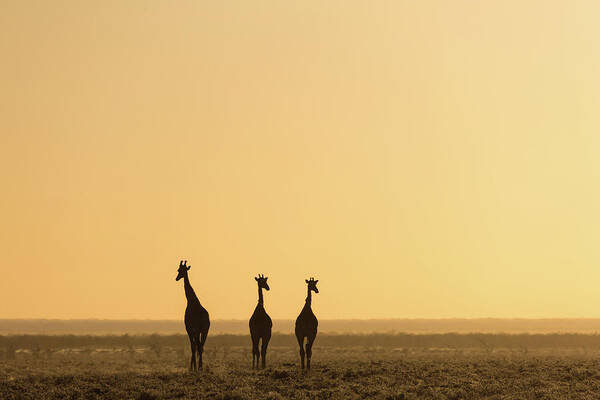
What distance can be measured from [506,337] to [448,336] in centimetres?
970

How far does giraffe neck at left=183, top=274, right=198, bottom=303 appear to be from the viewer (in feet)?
130

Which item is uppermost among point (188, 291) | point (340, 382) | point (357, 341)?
point (188, 291)

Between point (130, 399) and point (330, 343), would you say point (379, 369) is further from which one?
point (330, 343)

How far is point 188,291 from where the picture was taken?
39.8 meters

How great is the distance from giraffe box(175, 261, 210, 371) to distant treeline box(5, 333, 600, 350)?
5925 centimetres

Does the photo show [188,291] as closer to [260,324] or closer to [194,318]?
[194,318]

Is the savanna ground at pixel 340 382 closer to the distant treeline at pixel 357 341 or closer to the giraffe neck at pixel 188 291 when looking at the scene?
the giraffe neck at pixel 188 291

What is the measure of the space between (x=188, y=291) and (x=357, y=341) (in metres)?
69.9

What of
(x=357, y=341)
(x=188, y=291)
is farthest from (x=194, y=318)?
(x=357, y=341)

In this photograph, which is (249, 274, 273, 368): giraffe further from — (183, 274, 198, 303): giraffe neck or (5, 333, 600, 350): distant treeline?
(5, 333, 600, 350): distant treeline

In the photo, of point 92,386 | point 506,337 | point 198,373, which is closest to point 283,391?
point 198,373

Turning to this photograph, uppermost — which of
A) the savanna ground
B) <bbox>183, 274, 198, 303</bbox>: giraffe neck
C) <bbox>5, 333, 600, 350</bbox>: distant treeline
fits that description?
<bbox>183, 274, 198, 303</bbox>: giraffe neck

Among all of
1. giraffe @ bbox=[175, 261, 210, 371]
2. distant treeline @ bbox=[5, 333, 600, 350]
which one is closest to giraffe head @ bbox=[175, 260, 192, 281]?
giraffe @ bbox=[175, 261, 210, 371]

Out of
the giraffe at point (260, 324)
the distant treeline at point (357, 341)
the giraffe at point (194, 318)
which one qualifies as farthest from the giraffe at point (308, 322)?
the distant treeline at point (357, 341)
